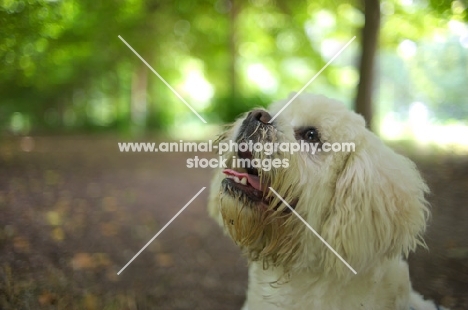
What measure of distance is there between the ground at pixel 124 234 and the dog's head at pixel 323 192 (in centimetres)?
40

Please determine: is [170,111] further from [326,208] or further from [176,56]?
[326,208]

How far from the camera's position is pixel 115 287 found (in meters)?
1.75

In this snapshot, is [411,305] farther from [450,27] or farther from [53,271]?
[53,271]

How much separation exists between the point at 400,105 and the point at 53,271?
159 cm

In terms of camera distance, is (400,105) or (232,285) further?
(232,285)

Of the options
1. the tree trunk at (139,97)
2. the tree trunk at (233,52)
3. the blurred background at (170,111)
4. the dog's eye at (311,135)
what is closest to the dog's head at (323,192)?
the dog's eye at (311,135)

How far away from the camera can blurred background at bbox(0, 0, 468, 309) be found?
1627 mm

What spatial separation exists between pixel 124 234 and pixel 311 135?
3.93 ft

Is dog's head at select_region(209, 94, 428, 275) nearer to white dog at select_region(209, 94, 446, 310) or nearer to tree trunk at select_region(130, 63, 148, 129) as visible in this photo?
white dog at select_region(209, 94, 446, 310)

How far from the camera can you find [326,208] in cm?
124

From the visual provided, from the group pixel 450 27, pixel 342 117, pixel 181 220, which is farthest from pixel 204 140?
pixel 450 27

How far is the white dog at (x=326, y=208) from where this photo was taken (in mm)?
1186

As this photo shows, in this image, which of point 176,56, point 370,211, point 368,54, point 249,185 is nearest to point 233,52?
point 176,56

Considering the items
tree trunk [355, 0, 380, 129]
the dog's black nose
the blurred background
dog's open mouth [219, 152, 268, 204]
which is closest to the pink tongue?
dog's open mouth [219, 152, 268, 204]
